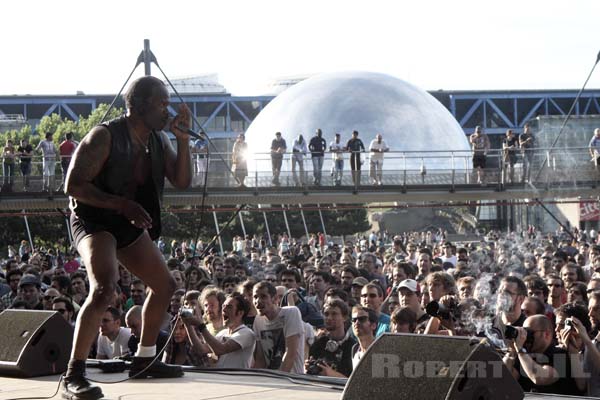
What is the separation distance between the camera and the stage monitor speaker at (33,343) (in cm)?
631

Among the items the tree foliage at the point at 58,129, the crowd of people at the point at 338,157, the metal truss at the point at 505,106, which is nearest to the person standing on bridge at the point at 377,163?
the crowd of people at the point at 338,157

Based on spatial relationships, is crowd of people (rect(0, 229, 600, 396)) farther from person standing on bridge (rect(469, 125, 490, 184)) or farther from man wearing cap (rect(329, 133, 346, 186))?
person standing on bridge (rect(469, 125, 490, 184))

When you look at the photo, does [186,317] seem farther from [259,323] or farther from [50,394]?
[50,394]

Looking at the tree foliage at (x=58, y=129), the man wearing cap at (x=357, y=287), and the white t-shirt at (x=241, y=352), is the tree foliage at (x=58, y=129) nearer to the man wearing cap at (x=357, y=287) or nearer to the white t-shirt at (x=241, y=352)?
the man wearing cap at (x=357, y=287)

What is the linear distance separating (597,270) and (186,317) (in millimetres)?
6100

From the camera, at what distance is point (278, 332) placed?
828 centimetres

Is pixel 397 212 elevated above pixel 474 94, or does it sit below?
below

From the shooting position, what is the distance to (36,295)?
1234 cm

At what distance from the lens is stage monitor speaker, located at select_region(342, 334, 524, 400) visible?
14.7 feet

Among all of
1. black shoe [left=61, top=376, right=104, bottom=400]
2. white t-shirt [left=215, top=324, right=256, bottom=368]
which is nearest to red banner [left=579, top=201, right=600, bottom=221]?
white t-shirt [left=215, top=324, right=256, bottom=368]

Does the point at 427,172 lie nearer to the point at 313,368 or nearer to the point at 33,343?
the point at 313,368

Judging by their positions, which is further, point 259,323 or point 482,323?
point 259,323

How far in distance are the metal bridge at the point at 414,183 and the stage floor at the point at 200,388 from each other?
18221mm

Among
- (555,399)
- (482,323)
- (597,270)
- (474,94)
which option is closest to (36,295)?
(597,270)
